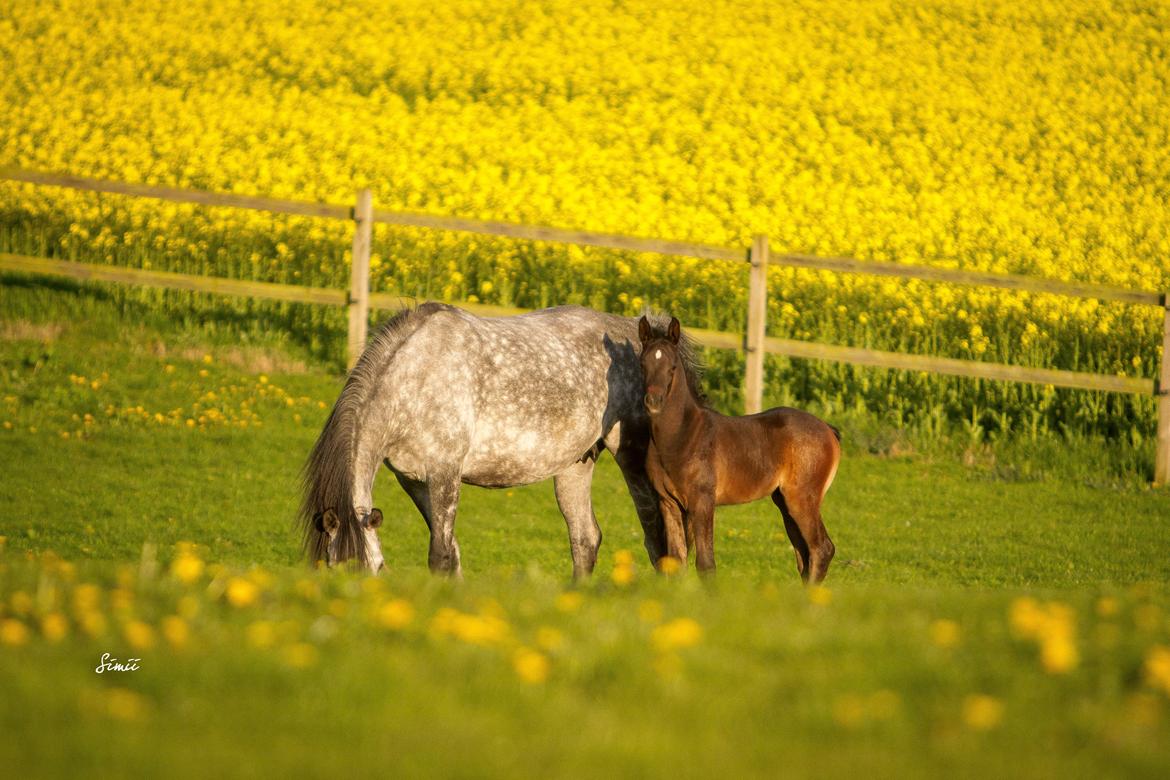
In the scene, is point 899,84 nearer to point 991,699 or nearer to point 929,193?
point 929,193

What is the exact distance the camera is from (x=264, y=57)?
2769 cm

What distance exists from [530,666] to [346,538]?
3.55m

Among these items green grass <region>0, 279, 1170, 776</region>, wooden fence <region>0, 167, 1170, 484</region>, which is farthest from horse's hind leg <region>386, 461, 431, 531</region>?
wooden fence <region>0, 167, 1170, 484</region>

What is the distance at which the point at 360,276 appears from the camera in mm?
16156

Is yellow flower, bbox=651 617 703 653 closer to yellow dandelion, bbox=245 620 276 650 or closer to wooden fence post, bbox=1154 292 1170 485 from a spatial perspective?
yellow dandelion, bbox=245 620 276 650

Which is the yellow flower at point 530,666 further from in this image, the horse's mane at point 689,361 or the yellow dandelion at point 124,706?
the horse's mane at point 689,361

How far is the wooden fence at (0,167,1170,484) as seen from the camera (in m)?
15.7

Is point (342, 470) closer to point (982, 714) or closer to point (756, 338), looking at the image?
point (982, 714)

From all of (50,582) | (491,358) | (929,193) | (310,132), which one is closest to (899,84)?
(929,193)

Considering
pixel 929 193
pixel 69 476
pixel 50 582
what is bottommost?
pixel 69 476

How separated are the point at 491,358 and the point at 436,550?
124 cm

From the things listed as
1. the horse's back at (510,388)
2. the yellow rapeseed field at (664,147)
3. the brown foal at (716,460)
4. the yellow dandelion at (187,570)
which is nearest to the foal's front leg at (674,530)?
the brown foal at (716,460)

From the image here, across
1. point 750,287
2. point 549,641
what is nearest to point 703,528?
point 549,641

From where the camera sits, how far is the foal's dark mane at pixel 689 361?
9375 mm
